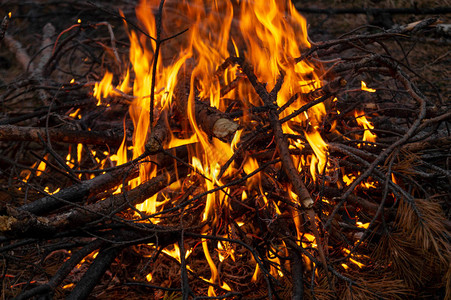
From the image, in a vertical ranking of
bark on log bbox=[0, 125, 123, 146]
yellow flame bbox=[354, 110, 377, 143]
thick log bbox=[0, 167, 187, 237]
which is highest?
bark on log bbox=[0, 125, 123, 146]

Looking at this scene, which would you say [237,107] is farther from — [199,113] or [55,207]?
[55,207]

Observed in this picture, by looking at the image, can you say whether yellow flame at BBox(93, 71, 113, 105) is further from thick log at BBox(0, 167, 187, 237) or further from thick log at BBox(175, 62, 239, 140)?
thick log at BBox(0, 167, 187, 237)

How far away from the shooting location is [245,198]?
1764mm

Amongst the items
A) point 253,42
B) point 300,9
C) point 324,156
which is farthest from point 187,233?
point 300,9

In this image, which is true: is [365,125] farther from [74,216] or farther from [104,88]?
[104,88]

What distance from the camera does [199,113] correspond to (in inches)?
75.8

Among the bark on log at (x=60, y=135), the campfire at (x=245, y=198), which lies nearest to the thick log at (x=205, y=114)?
the campfire at (x=245, y=198)

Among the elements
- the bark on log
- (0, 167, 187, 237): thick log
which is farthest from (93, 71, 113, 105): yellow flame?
(0, 167, 187, 237): thick log

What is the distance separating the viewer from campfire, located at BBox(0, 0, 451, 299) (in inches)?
57.8

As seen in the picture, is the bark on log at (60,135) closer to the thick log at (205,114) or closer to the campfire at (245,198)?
the campfire at (245,198)

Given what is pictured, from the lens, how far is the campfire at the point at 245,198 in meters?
1.47

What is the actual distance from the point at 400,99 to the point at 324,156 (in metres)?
1.71

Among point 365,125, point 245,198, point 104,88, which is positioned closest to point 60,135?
point 104,88

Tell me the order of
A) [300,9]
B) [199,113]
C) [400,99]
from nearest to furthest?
[199,113]
[400,99]
[300,9]
